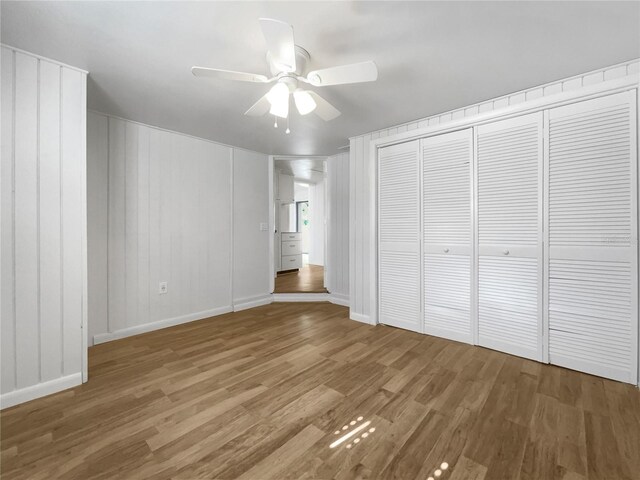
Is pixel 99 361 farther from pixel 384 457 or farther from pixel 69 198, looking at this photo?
pixel 384 457

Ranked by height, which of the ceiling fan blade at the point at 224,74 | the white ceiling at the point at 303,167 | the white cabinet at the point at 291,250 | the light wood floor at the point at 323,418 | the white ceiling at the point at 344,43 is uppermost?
the white ceiling at the point at 303,167

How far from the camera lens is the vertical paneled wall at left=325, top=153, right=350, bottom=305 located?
13.6 feet

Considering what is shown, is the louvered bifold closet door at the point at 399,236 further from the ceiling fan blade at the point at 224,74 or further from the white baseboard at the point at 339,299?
the ceiling fan blade at the point at 224,74

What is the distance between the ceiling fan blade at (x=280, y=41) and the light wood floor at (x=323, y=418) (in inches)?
78.6

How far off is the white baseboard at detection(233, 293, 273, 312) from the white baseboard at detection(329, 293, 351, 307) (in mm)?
953

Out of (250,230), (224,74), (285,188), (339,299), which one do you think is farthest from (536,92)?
(285,188)

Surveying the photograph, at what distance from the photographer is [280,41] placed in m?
1.33

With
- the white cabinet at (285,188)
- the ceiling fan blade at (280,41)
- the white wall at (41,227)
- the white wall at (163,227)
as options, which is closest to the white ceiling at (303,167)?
the white cabinet at (285,188)

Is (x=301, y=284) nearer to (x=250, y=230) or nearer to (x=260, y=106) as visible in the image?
(x=250, y=230)

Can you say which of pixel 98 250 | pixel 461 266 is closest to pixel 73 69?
pixel 98 250

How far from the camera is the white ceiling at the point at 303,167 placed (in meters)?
4.92

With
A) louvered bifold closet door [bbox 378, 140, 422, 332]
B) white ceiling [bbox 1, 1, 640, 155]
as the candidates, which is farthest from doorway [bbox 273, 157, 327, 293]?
white ceiling [bbox 1, 1, 640, 155]

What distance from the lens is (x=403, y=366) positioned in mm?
2211

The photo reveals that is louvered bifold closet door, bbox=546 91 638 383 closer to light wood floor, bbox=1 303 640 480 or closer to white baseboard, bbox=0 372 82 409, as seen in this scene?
light wood floor, bbox=1 303 640 480
